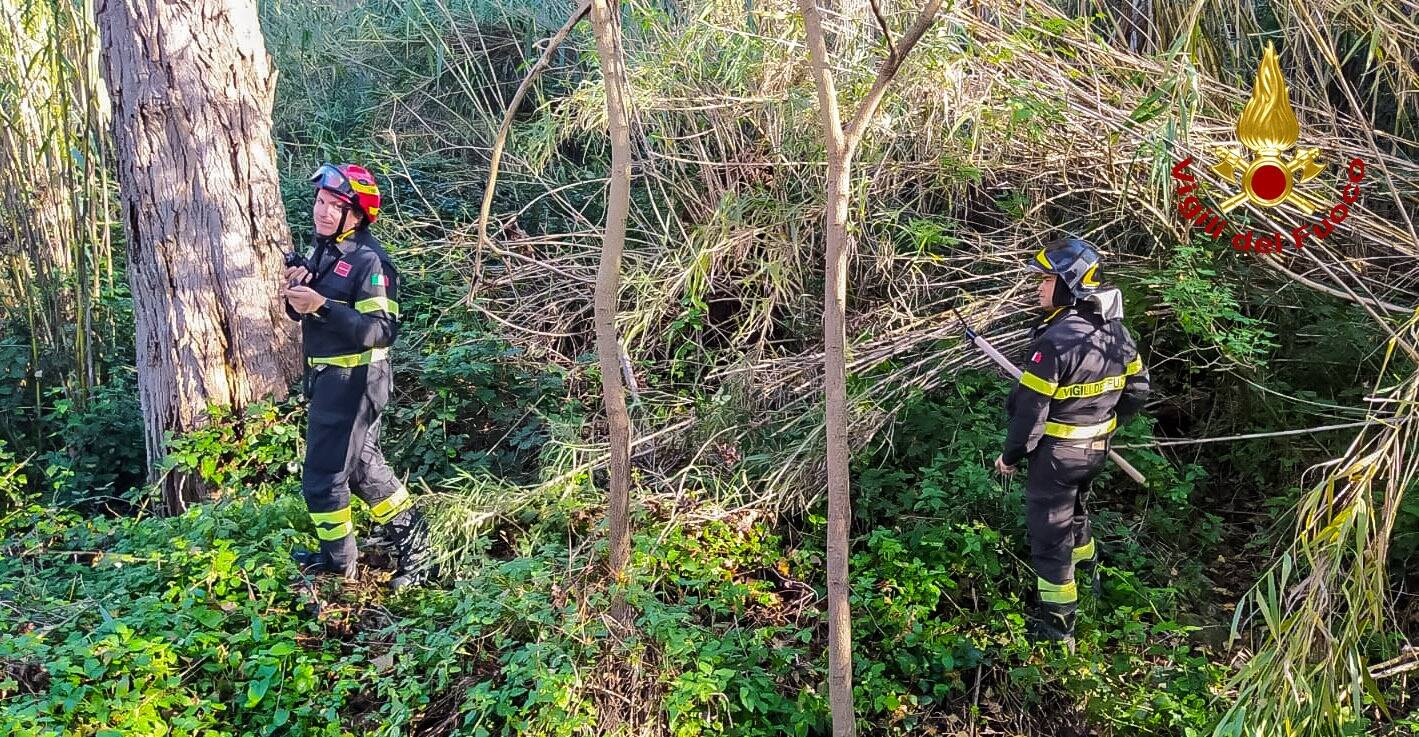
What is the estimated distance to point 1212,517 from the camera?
454cm

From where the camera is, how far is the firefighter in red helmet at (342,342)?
153 inches

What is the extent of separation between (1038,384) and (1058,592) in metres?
0.87

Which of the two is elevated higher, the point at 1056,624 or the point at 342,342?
the point at 342,342

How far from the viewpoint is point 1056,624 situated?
3.92 meters

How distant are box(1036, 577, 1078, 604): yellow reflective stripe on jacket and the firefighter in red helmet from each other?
2.85m

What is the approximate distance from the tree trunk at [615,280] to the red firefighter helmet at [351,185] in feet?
4.08

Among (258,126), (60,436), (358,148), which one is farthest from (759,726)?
(358,148)

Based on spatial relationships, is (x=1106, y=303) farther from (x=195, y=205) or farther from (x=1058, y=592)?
(x=195, y=205)

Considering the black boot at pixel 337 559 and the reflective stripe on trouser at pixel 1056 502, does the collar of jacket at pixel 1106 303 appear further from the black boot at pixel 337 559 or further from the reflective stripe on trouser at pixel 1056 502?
the black boot at pixel 337 559

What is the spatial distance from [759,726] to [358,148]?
6038 mm

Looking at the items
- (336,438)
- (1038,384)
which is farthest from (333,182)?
(1038,384)

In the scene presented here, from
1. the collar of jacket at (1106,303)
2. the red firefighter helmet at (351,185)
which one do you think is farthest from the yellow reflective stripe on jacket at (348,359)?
the collar of jacket at (1106,303)

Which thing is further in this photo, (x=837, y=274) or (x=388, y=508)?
(x=388, y=508)

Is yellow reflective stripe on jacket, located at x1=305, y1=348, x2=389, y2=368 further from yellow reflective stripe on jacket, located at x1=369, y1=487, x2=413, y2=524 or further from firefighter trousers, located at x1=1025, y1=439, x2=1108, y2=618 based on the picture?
firefighter trousers, located at x1=1025, y1=439, x2=1108, y2=618
